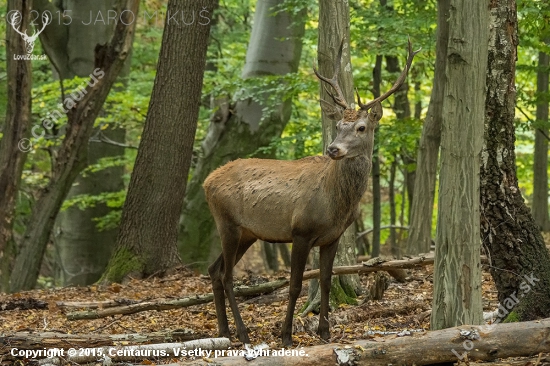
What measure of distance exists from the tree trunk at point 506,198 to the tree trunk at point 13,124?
7284mm

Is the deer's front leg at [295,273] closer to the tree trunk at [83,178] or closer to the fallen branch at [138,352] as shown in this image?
the fallen branch at [138,352]

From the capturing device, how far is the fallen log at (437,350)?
5.09 m

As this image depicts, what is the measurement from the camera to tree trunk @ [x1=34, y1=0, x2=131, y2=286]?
15.0m

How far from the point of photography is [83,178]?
16172 mm

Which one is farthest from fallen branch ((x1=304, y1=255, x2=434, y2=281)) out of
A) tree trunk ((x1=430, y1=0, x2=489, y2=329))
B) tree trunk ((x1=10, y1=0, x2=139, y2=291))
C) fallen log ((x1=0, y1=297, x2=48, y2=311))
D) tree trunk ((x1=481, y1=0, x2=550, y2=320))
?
tree trunk ((x1=10, y1=0, x2=139, y2=291))

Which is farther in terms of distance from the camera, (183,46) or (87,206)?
(87,206)

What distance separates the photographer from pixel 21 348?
5598 mm

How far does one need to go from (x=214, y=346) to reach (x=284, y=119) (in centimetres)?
913

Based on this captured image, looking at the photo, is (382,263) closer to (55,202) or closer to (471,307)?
(471,307)

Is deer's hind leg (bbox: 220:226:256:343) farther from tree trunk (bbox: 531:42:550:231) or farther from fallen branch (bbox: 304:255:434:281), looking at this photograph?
tree trunk (bbox: 531:42:550:231)

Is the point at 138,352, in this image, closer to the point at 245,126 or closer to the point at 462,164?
the point at 462,164

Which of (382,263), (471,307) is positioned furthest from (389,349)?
(382,263)

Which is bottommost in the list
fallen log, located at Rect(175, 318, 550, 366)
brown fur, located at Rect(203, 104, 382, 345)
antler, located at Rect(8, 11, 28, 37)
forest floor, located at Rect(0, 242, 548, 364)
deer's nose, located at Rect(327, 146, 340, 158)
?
forest floor, located at Rect(0, 242, 548, 364)

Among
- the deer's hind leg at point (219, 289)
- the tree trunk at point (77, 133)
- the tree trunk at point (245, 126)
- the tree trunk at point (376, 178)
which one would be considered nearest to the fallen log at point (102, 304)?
the deer's hind leg at point (219, 289)
